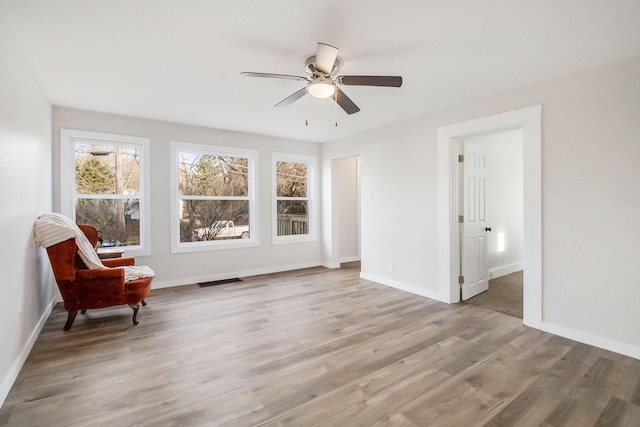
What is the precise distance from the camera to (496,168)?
4.83 meters

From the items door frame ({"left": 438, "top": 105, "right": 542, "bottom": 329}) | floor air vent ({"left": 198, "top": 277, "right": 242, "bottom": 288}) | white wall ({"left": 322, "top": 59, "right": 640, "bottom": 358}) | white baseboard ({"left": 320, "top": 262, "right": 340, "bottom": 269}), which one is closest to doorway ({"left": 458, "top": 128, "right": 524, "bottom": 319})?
door frame ({"left": 438, "top": 105, "right": 542, "bottom": 329})

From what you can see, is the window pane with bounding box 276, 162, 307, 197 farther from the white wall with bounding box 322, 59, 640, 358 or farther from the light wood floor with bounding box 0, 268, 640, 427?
the white wall with bounding box 322, 59, 640, 358

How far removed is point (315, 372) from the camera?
230 cm

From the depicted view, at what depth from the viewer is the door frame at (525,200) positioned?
3.07 m

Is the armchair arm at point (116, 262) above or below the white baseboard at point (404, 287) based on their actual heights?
above

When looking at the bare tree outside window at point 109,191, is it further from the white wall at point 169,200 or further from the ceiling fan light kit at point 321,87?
the ceiling fan light kit at point 321,87

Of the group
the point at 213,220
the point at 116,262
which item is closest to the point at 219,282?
the point at 213,220

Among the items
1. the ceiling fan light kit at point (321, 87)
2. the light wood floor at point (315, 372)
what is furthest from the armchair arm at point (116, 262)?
the ceiling fan light kit at point (321, 87)

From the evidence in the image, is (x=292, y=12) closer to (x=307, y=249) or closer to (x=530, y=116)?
(x=530, y=116)

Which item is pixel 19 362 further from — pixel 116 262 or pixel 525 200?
pixel 525 200

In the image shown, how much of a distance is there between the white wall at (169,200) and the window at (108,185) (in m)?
0.10

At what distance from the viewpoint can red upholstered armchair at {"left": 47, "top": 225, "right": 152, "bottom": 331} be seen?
2895 mm

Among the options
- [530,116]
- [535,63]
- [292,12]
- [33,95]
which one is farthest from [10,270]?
[530,116]

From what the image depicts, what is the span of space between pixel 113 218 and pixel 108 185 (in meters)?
0.46
